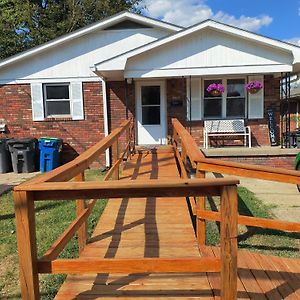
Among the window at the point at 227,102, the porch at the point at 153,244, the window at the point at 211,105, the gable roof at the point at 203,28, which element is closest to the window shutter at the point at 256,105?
the window at the point at 227,102

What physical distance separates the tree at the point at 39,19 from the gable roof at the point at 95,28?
41.2 ft

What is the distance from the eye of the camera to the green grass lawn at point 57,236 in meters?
3.99

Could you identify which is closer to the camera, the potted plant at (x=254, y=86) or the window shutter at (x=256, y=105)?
the potted plant at (x=254, y=86)

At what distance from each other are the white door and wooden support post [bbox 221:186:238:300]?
10358mm

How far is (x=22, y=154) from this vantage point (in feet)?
39.4

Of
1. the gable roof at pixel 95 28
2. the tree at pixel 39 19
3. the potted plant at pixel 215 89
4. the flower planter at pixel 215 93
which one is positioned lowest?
the flower planter at pixel 215 93

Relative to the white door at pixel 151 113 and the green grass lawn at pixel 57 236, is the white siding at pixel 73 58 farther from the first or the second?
the green grass lawn at pixel 57 236

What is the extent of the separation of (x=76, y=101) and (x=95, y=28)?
2.55 metres

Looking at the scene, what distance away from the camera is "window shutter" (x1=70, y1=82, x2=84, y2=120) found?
12.5 m

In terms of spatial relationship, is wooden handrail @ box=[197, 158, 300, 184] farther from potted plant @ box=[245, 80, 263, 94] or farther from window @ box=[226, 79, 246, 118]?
window @ box=[226, 79, 246, 118]

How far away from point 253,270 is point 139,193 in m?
2.06

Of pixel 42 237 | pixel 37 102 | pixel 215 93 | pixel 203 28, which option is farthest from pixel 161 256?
pixel 37 102

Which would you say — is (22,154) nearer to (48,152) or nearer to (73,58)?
(48,152)

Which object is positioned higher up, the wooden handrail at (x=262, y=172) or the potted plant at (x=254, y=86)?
the potted plant at (x=254, y=86)
